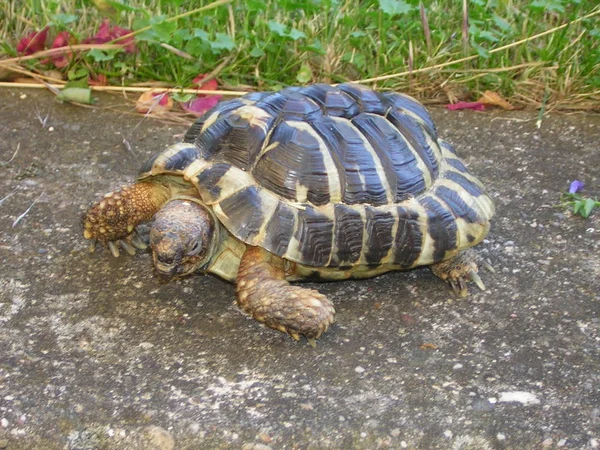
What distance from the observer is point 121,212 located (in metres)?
3.05

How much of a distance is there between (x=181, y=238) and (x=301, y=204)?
16.2 inches

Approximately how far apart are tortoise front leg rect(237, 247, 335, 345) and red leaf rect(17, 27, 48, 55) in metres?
2.26

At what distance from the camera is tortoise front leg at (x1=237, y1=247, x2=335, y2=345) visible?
2.66m

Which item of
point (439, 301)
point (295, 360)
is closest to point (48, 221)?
point (295, 360)

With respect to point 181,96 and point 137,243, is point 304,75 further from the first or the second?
point 137,243

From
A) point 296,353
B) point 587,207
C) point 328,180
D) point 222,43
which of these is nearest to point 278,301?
point 296,353

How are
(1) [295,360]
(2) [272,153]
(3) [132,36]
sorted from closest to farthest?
(1) [295,360] < (2) [272,153] < (3) [132,36]

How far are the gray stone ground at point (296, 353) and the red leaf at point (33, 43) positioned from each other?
1.12 m

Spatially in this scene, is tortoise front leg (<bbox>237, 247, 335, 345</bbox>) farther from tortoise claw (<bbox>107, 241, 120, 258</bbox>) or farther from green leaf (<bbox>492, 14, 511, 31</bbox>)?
green leaf (<bbox>492, 14, 511, 31</bbox>)

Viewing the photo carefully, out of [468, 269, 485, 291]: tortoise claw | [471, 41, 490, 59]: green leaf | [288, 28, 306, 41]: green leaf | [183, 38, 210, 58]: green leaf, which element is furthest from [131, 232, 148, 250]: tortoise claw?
[471, 41, 490, 59]: green leaf

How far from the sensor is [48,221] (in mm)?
3328

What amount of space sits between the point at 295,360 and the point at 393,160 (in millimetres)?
791

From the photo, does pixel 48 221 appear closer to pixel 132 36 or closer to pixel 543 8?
pixel 132 36

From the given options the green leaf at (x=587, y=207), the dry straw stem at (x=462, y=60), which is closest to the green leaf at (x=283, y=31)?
the dry straw stem at (x=462, y=60)
